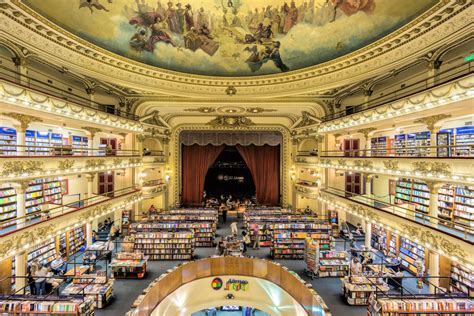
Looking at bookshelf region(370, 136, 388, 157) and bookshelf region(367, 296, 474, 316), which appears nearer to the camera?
bookshelf region(367, 296, 474, 316)

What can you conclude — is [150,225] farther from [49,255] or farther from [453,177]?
[453,177]

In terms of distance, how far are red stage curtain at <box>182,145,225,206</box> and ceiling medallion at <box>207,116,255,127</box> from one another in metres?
1.93

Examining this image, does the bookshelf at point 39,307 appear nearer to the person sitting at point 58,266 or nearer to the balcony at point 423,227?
the person sitting at point 58,266

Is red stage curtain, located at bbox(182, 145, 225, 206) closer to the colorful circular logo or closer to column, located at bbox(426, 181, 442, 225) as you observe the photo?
the colorful circular logo

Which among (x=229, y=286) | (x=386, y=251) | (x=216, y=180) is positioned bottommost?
(x=229, y=286)

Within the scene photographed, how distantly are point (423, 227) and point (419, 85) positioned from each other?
5.35 meters

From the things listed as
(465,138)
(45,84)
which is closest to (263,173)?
(465,138)

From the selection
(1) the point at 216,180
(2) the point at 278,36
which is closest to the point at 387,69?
(2) the point at 278,36

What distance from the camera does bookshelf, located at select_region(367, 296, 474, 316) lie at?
553 centimetres

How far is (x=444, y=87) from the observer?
6258 millimetres

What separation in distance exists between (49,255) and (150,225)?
12.2 feet

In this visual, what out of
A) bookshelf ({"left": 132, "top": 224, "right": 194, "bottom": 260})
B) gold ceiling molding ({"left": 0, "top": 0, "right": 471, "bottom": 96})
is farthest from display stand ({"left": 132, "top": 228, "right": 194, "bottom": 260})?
gold ceiling molding ({"left": 0, "top": 0, "right": 471, "bottom": 96})

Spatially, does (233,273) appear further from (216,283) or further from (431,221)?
(431,221)

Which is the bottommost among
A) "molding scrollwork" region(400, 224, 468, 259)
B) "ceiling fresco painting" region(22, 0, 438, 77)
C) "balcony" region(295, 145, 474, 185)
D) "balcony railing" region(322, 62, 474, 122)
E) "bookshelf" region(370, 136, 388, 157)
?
"molding scrollwork" region(400, 224, 468, 259)
